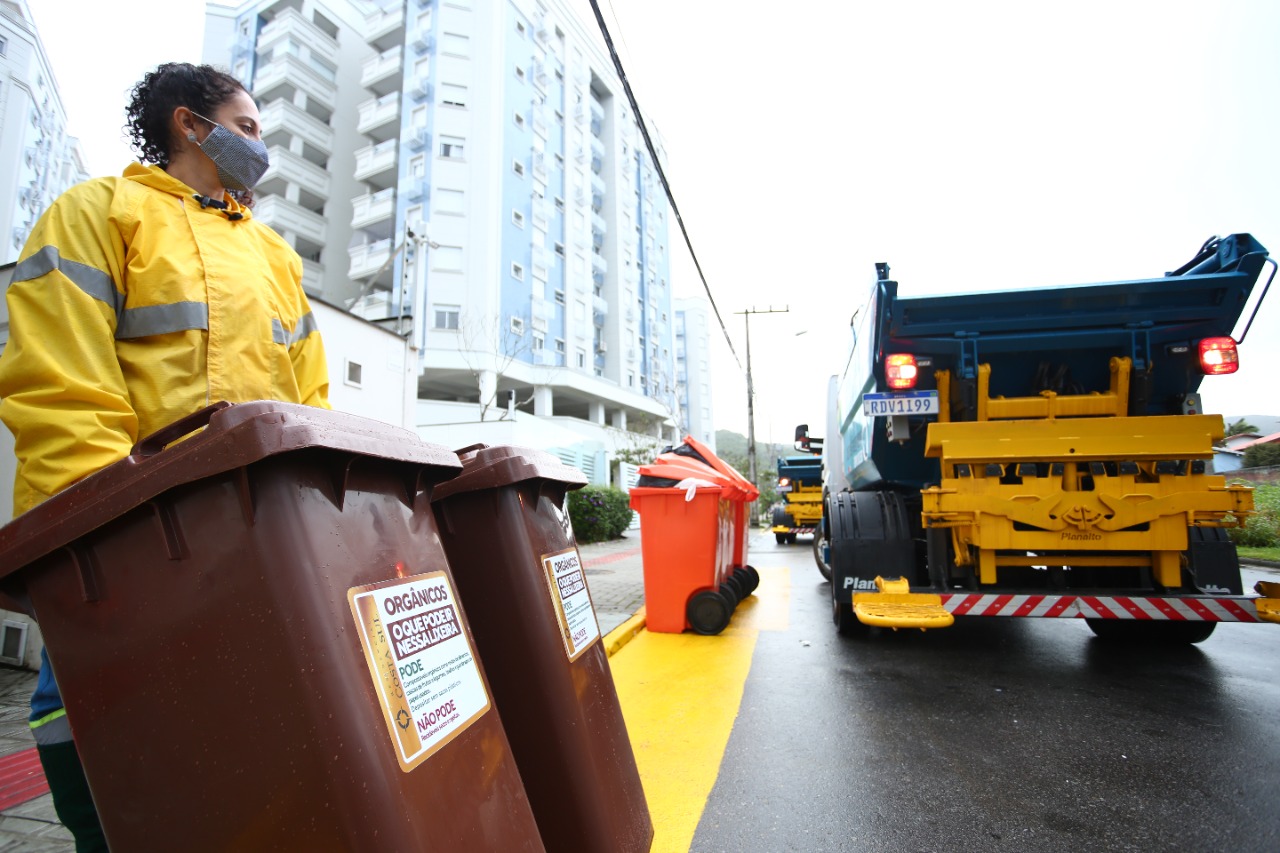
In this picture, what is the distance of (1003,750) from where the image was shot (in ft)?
9.46

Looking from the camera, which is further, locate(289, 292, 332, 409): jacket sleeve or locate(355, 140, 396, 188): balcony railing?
locate(355, 140, 396, 188): balcony railing

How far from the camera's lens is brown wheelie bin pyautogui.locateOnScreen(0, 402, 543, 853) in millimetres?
979

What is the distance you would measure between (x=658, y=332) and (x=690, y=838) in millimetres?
51103

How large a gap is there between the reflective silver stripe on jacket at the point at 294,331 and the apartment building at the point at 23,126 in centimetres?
3133

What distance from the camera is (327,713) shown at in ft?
3.18

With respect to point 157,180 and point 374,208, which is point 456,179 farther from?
point 157,180

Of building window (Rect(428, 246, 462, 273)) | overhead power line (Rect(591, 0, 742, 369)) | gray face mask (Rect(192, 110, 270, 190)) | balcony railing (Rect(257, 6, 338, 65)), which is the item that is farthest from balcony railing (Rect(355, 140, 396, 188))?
gray face mask (Rect(192, 110, 270, 190))

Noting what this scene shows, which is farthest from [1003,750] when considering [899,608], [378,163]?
[378,163]

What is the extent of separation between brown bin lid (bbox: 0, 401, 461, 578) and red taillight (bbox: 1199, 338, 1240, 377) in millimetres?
5005

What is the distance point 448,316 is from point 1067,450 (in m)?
30.7

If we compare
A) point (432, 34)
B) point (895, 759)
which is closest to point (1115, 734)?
point (895, 759)

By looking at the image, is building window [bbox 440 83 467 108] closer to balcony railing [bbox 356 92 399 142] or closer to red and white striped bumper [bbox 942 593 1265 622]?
balcony railing [bbox 356 92 399 142]

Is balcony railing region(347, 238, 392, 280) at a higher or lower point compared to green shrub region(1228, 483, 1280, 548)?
higher

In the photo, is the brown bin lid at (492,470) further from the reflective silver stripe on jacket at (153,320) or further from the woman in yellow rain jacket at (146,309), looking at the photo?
the reflective silver stripe on jacket at (153,320)
